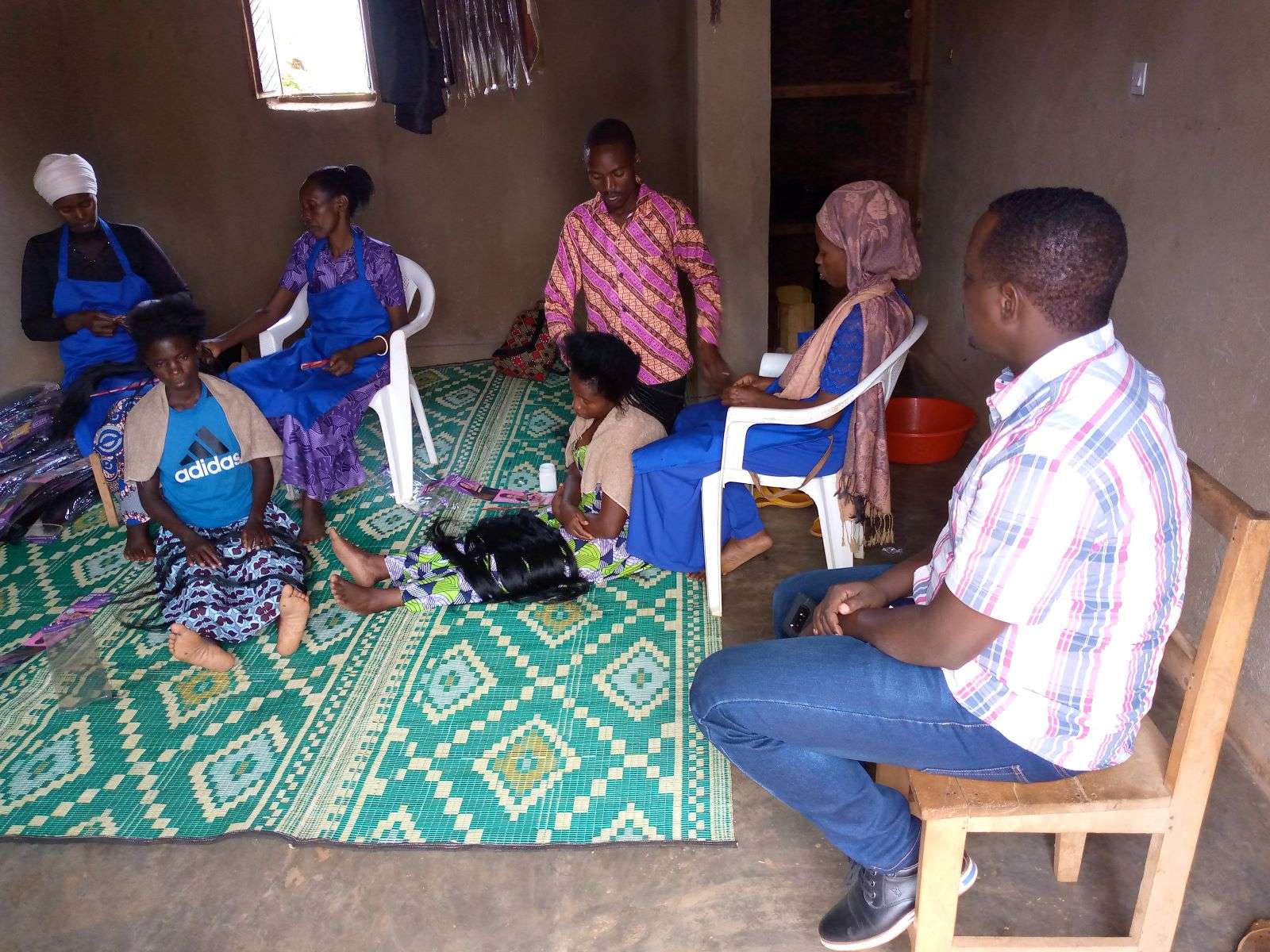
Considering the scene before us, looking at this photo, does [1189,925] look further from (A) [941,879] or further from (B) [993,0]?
(B) [993,0]

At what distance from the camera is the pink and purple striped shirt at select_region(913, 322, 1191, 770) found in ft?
4.00

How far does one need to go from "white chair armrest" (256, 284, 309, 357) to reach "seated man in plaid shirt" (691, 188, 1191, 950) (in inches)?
109

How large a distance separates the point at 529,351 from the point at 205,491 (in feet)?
7.84

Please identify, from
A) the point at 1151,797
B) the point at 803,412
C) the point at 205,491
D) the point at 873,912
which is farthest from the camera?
the point at 205,491

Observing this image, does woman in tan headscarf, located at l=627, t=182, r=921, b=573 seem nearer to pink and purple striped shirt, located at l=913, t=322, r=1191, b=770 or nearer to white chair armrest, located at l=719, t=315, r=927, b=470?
white chair armrest, located at l=719, t=315, r=927, b=470

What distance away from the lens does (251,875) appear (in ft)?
6.56

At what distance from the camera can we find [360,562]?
2.92 metres

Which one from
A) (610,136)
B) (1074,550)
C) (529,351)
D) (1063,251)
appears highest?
(610,136)

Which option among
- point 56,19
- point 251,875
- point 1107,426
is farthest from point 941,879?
point 56,19

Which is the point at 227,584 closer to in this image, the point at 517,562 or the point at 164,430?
the point at 164,430

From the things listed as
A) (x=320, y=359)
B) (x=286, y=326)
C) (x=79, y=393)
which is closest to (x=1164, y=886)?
(x=320, y=359)

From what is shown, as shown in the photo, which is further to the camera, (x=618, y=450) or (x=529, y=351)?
(x=529, y=351)

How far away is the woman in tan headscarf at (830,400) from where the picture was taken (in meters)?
2.45

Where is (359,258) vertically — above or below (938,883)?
above
